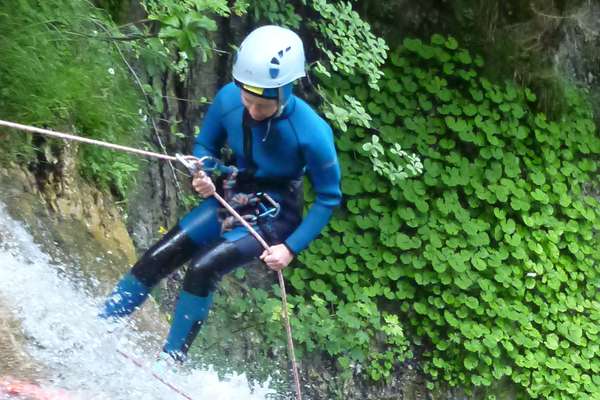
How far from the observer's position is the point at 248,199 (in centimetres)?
350

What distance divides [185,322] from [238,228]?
44cm

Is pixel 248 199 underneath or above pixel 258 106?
underneath

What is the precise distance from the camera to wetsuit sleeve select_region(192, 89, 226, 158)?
3.54 metres

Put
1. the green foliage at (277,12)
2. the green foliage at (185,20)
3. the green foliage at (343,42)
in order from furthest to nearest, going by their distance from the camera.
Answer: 1. the green foliage at (277,12)
2. the green foliage at (343,42)
3. the green foliage at (185,20)

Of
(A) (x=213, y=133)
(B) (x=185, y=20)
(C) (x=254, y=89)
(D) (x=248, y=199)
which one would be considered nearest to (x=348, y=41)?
(B) (x=185, y=20)

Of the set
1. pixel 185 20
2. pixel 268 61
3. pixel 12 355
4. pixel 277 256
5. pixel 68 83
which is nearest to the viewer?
pixel 12 355

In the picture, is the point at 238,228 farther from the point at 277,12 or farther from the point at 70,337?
the point at 277,12

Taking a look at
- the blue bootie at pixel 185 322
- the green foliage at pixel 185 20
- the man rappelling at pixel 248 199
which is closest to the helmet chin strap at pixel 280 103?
the man rappelling at pixel 248 199

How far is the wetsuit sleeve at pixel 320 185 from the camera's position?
3441mm

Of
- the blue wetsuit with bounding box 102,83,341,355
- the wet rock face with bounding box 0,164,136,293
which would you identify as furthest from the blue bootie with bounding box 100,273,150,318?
the wet rock face with bounding box 0,164,136,293

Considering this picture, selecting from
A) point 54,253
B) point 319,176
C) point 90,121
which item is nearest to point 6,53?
point 90,121

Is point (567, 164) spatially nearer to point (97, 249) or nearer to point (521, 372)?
point (521, 372)

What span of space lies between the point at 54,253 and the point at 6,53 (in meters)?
0.96

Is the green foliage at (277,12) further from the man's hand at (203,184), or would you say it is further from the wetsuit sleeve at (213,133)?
the man's hand at (203,184)
